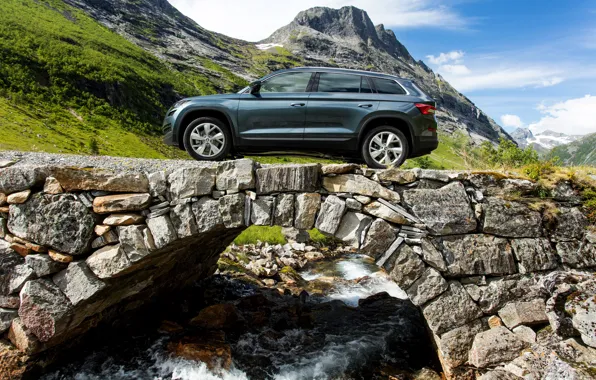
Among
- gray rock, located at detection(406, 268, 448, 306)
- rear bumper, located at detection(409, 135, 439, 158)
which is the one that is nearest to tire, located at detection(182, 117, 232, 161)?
rear bumper, located at detection(409, 135, 439, 158)

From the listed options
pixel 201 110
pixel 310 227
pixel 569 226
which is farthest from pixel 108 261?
pixel 569 226

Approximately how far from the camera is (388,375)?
27.8ft

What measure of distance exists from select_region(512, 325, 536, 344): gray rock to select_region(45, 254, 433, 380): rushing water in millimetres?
2549

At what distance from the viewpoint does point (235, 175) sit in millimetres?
7000

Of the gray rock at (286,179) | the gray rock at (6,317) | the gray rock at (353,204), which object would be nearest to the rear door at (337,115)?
the gray rock at (286,179)

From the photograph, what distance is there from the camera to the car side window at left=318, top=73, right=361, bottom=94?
25.9 feet

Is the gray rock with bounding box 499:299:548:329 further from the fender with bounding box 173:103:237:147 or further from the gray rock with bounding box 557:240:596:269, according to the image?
the fender with bounding box 173:103:237:147

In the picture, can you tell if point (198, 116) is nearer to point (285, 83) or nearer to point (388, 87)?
point (285, 83)

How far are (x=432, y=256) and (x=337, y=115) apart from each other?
10.6 ft

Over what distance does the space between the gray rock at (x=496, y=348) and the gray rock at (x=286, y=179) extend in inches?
160

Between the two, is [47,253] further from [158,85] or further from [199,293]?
[158,85]

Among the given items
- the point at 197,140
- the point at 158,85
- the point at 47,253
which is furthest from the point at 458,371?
the point at 158,85

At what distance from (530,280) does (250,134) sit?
5.97m

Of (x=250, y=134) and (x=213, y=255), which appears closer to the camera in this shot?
(x=250, y=134)
